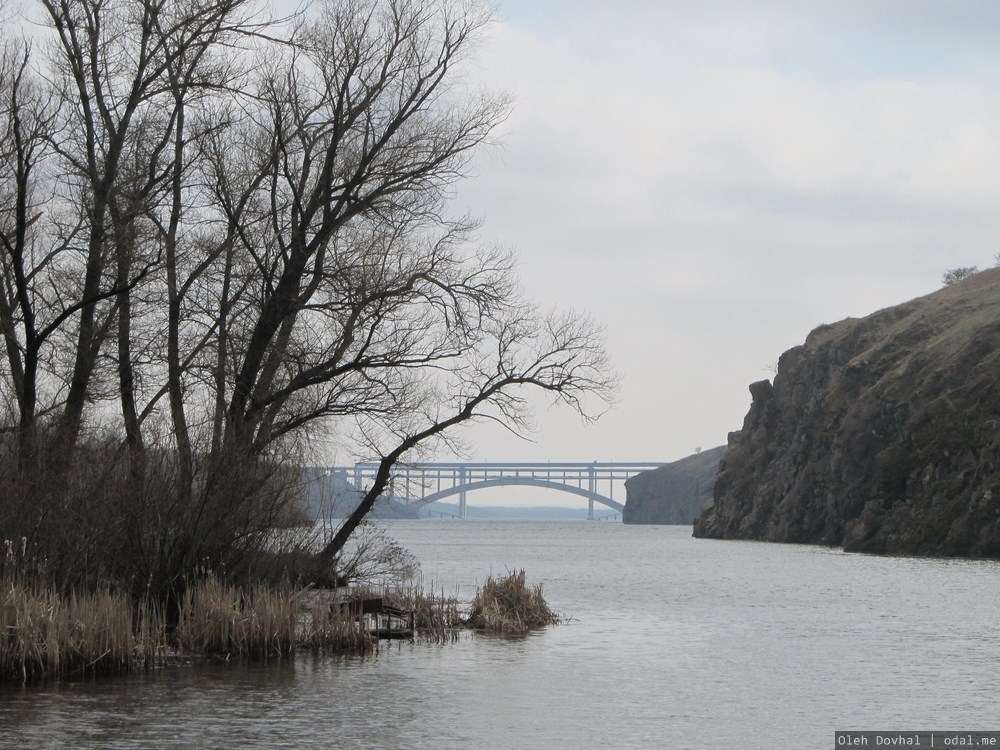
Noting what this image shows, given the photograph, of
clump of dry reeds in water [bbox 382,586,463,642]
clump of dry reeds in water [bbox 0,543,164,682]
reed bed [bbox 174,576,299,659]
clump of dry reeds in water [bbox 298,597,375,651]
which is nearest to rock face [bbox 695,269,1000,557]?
clump of dry reeds in water [bbox 382,586,463,642]

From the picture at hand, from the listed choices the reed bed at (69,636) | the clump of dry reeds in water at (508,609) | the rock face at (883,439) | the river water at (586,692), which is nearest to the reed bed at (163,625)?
the reed bed at (69,636)

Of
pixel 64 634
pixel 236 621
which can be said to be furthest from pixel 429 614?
pixel 64 634

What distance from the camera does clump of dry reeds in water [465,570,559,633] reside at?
97.6 ft

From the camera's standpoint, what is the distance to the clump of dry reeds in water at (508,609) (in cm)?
2973

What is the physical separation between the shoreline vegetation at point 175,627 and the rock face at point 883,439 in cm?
5859

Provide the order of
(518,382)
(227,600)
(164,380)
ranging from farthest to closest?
(518,382), (164,380), (227,600)

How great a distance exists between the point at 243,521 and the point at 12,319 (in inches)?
288

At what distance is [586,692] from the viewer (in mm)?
21484

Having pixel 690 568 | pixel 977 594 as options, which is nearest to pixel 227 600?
pixel 977 594

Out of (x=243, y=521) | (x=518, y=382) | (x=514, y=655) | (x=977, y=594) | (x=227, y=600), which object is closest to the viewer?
(x=227, y=600)

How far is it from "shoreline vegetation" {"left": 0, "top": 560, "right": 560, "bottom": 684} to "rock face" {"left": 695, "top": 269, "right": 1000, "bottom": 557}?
192ft

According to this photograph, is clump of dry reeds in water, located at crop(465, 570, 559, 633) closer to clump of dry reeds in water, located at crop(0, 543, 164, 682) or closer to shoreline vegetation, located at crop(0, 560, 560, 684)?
shoreline vegetation, located at crop(0, 560, 560, 684)

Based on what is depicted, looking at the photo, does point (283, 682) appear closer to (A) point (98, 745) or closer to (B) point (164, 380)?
(A) point (98, 745)

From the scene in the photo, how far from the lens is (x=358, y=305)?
99.2 ft
